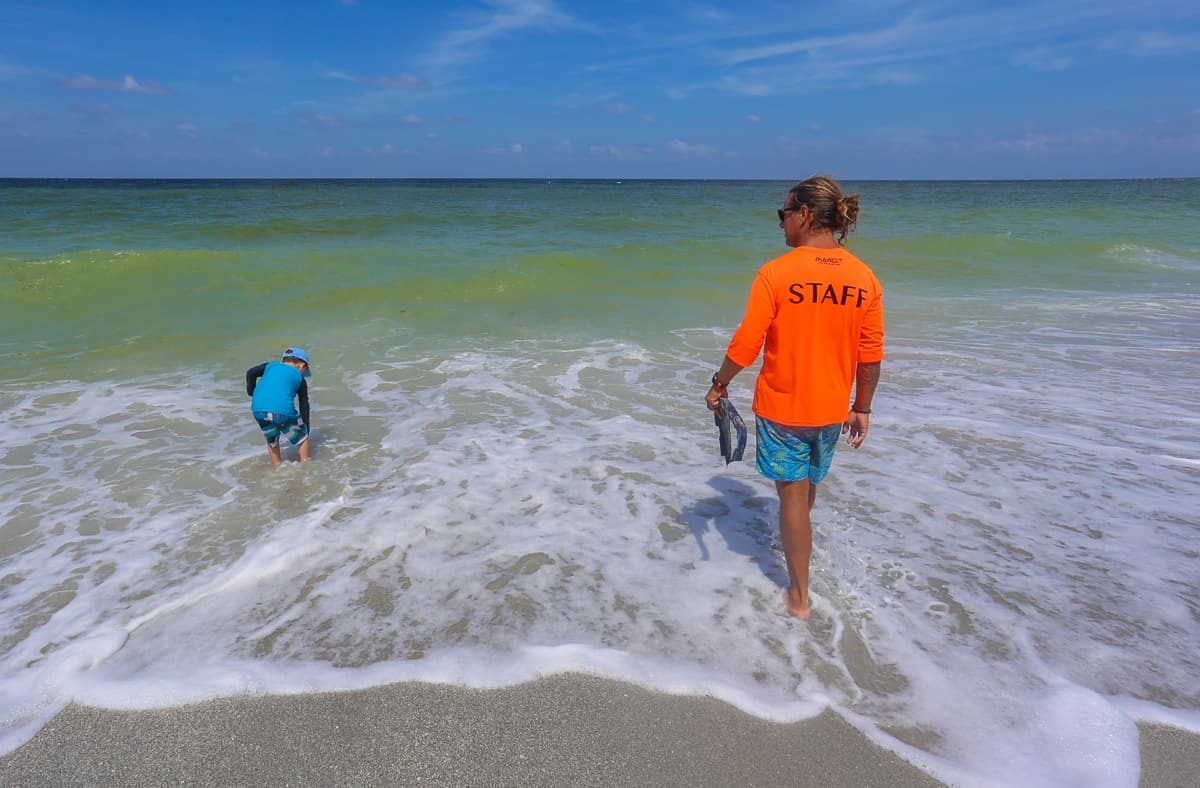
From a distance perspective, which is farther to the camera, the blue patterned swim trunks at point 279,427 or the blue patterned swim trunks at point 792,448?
the blue patterned swim trunks at point 279,427

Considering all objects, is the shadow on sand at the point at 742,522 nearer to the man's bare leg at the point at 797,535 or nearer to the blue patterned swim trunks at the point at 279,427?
the man's bare leg at the point at 797,535

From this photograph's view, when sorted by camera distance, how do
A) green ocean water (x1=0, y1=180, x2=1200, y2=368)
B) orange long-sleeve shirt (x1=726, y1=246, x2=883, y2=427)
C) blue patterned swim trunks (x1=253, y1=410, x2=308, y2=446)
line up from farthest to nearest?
green ocean water (x1=0, y1=180, x2=1200, y2=368) < blue patterned swim trunks (x1=253, y1=410, x2=308, y2=446) < orange long-sleeve shirt (x1=726, y1=246, x2=883, y2=427)

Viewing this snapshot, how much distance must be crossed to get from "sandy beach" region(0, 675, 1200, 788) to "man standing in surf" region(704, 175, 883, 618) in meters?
0.94

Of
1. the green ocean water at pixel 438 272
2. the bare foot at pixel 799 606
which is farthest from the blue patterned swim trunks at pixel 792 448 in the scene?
the green ocean water at pixel 438 272

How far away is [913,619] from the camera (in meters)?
3.21

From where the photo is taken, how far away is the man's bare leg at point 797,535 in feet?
9.98

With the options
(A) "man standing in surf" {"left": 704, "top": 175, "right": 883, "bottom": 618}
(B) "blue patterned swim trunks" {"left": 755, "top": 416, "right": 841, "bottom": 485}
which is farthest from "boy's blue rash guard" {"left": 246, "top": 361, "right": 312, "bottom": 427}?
(B) "blue patterned swim trunks" {"left": 755, "top": 416, "right": 841, "bottom": 485}

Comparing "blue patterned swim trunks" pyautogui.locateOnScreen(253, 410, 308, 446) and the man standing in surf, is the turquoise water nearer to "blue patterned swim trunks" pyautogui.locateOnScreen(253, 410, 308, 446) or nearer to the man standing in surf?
"blue patterned swim trunks" pyautogui.locateOnScreen(253, 410, 308, 446)

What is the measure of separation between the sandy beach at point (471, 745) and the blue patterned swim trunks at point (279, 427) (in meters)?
2.48

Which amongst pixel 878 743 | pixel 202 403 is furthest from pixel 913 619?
pixel 202 403

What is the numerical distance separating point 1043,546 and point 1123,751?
5.26ft

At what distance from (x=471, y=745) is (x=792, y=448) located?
5.46 ft

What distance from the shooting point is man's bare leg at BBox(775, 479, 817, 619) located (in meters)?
3.04

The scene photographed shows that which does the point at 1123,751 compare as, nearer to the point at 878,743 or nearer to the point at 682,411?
the point at 878,743
